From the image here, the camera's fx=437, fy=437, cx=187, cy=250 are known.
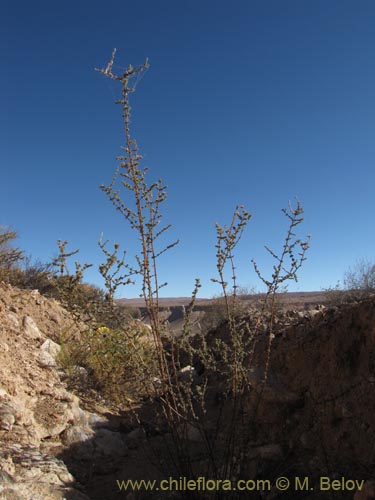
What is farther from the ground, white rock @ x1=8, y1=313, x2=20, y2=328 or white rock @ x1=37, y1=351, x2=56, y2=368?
white rock @ x1=8, y1=313, x2=20, y2=328

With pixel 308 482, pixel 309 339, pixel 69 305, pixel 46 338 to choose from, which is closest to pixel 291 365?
pixel 309 339

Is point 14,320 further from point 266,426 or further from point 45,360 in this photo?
point 266,426

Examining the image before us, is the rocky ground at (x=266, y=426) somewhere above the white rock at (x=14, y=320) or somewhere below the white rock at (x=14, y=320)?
below

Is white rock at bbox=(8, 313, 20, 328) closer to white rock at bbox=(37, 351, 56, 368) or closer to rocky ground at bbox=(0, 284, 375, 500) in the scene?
white rock at bbox=(37, 351, 56, 368)

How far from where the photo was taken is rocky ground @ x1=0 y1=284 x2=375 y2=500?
302 centimetres

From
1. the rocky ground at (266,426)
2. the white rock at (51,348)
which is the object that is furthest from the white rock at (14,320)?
the rocky ground at (266,426)

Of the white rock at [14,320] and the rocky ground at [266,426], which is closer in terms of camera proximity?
the rocky ground at [266,426]

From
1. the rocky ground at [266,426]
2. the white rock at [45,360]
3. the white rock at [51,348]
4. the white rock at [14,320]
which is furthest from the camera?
the white rock at [51,348]

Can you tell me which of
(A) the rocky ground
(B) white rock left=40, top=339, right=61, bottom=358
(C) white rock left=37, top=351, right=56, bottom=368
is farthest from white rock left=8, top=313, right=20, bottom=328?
(A) the rocky ground

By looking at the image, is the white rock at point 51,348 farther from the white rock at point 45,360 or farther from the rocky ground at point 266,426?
the rocky ground at point 266,426

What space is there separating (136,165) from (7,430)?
259cm

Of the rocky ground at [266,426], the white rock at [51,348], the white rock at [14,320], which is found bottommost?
the rocky ground at [266,426]

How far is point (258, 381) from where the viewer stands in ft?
12.2

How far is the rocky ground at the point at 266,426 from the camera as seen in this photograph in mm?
3018
